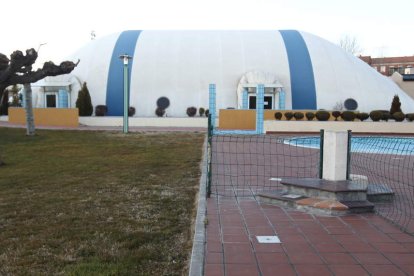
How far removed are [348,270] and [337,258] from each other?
11.9 inches

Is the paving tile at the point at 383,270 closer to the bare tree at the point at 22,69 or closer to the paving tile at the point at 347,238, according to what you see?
the paving tile at the point at 347,238

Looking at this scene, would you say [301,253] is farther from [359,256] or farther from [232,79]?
[232,79]

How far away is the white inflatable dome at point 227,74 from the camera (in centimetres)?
3253

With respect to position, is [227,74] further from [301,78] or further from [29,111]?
[29,111]

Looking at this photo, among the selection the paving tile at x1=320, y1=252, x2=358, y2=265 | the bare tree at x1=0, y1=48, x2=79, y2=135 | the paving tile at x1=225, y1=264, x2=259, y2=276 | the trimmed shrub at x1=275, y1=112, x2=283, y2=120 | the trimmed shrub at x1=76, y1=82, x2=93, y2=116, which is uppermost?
the bare tree at x1=0, y1=48, x2=79, y2=135

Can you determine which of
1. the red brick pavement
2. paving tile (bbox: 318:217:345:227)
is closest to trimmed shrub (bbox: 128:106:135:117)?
the red brick pavement

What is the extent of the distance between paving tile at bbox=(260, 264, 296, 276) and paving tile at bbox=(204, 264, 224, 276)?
0.35 meters

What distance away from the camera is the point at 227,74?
3319 cm

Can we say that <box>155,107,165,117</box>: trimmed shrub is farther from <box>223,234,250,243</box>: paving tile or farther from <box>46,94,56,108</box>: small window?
<box>223,234,250,243</box>: paving tile

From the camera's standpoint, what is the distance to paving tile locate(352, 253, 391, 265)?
4059 millimetres

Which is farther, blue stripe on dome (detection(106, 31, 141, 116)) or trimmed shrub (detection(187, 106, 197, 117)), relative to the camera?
blue stripe on dome (detection(106, 31, 141, 116))

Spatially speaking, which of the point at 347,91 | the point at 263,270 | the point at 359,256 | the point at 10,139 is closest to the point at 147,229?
the point at 263,270

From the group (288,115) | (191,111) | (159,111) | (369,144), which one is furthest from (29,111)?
(369,144)

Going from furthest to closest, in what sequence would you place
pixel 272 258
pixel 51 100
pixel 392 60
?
pixel 392 60, pixel 51 100, pixel 272 258
